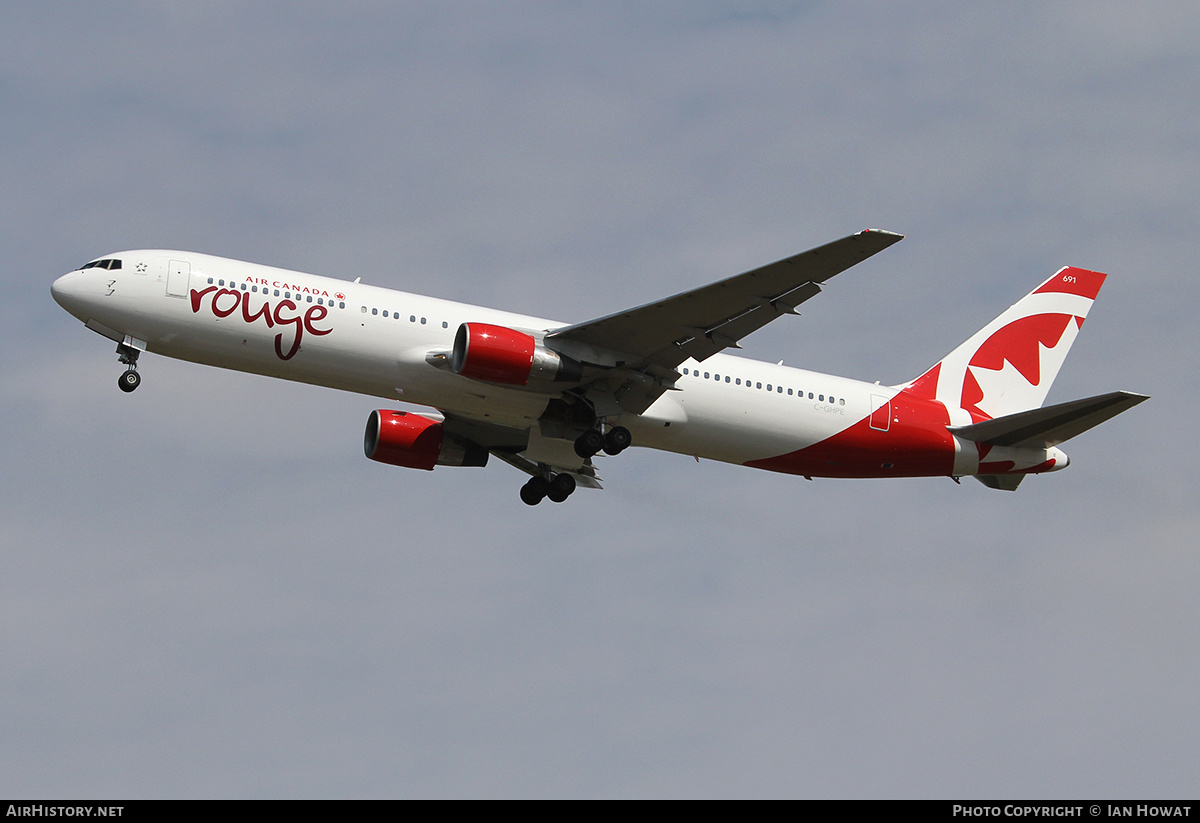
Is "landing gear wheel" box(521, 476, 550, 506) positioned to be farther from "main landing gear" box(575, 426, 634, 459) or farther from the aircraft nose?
the aircraft nose

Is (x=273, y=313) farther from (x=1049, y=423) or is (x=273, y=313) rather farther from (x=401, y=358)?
(x=1049, y=423)

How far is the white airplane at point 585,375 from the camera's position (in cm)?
3319

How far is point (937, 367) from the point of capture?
39938 millimetres

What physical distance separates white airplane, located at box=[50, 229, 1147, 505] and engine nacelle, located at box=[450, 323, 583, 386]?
0.05 meters

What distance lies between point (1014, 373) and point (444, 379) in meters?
17.8

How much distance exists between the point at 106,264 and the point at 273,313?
4.55 metres

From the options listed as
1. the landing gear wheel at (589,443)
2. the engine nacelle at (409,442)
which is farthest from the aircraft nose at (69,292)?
the landing gear wheel at (589,443)

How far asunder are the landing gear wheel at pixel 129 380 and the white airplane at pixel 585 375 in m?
0.04

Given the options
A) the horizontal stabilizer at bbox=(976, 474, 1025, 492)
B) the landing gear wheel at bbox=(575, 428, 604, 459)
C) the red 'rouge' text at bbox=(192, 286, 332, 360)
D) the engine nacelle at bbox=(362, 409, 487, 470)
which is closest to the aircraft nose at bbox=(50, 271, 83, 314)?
the red 'rouge' text at bbox=(192, 286, 332, 360)

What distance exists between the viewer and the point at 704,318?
110 ft

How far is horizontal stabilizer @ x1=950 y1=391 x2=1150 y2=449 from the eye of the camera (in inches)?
1359

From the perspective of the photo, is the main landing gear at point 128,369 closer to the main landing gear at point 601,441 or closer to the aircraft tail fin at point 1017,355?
the main landing gear at point 601,441

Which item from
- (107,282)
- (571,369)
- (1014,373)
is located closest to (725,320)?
(571,369)
